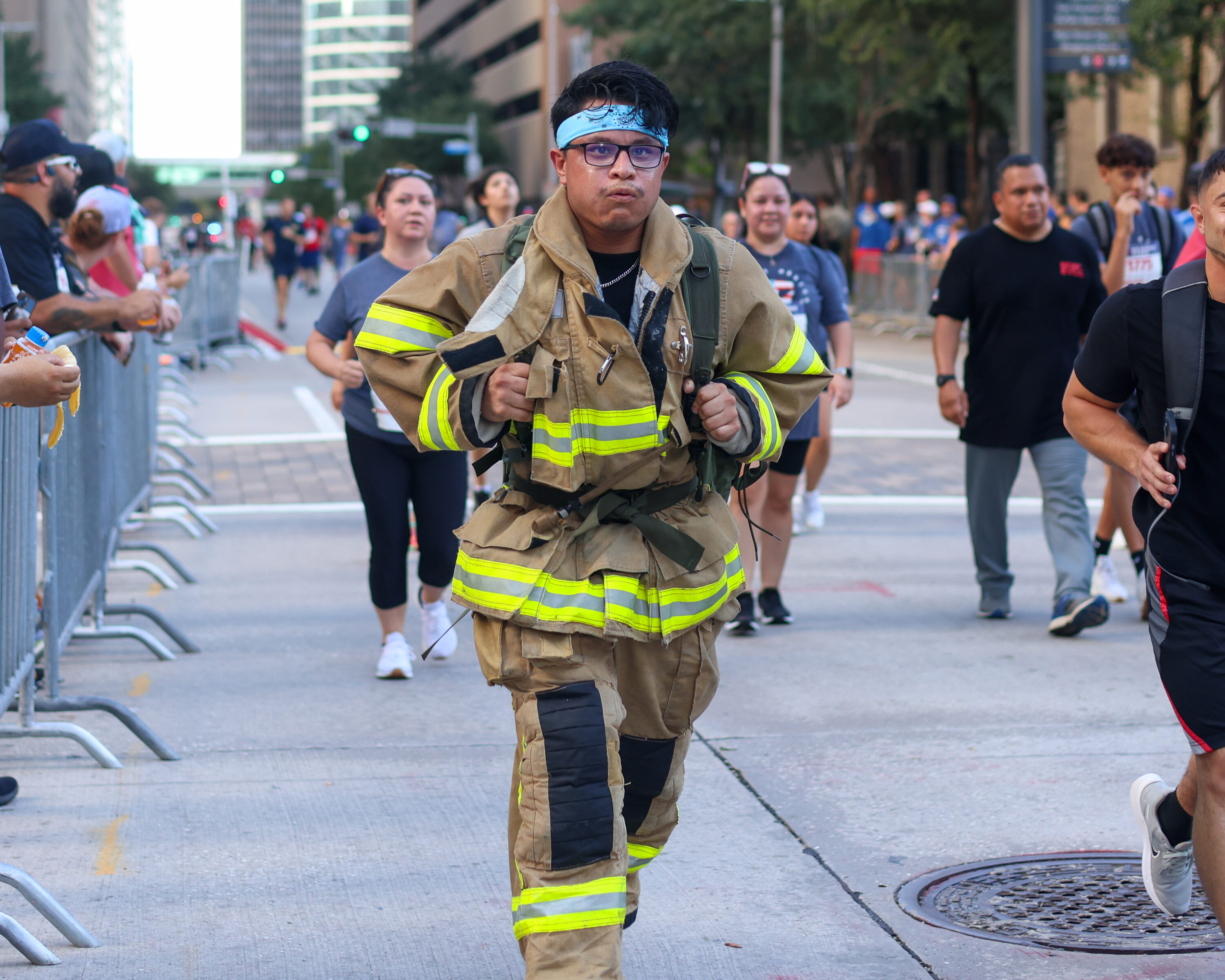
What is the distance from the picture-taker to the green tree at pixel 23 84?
66812 mm

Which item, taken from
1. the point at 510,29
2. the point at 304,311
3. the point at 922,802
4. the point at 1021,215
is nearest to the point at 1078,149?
the point at 304,311

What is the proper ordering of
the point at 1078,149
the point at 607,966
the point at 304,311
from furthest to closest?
the point at 1078,149
the point at 304,311
the point at 607,966

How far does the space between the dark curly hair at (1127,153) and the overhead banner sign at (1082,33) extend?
11.1 meters

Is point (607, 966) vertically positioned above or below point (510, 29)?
below

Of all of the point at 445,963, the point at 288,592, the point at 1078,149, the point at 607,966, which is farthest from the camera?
the point at 1078,149

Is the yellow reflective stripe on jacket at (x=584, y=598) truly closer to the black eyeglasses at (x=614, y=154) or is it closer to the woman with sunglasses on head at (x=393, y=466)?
the black eyeglasses at (x=614, y=154)

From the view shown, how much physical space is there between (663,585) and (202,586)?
220 inches

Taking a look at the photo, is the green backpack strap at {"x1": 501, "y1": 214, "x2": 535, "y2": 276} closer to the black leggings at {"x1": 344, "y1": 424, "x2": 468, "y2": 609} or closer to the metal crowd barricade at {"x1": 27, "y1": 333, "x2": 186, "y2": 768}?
the metal crowd barricade at {"x1": 27, "y1": 333, "x2": 186, "y2": 768}

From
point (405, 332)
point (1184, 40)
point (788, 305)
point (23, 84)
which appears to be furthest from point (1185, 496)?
point (23, 84)

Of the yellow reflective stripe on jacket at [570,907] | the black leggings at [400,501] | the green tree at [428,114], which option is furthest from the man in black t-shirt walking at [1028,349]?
the green tree at [428,114]

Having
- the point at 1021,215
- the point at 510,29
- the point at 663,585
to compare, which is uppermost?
the point at 510,29

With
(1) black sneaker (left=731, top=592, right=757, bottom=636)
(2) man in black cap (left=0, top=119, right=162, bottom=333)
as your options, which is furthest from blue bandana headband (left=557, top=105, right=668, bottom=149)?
(1) black sneaker (left=731, top=592, right=757, bottom=636)

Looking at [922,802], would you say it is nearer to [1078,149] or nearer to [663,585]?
[663,585]

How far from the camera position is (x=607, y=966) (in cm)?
321
